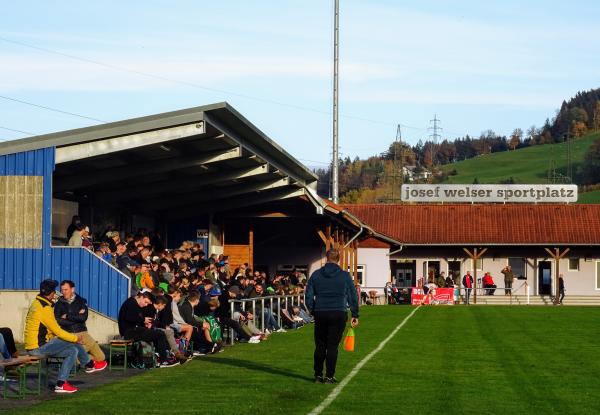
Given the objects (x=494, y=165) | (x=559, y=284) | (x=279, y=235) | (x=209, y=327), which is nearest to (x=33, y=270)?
(x=209, y=327)

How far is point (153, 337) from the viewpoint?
736 inches

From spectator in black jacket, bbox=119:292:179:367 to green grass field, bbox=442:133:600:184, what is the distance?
132788 millimetres

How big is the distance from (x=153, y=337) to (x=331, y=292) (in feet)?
14.3

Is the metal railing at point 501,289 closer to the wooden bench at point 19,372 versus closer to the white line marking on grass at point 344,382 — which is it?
the white line marking on grass at point 344,382


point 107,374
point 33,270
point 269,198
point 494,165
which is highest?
point 494,165

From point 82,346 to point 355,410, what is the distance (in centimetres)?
516

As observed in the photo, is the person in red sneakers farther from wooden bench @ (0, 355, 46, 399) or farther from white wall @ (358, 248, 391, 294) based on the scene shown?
white wall @ (358, 248, 391, 294)

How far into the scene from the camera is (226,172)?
3231cm

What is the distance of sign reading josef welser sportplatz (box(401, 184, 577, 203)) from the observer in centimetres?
7494

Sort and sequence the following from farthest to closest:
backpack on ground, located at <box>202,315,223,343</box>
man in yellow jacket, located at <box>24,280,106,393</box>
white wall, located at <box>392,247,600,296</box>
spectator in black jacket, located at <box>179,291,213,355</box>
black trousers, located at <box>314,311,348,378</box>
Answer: white wall, located at <box>392,247,600,296</box> < backpack on ground, located at <box>202,315,223,343</box> < spectator in black jacket, located at <box>179,291,213,355</box> < black trousers, located at <box>314,311,348,378</box> < man in yellow jacket, located at <box>24,280,106,393</box>

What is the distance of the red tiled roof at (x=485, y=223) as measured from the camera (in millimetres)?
60688

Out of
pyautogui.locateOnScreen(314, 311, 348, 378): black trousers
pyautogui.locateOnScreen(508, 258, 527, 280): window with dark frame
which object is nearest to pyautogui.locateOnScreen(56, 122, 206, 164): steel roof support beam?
pyautogui.locateOnScreen(314, 311, 348, 378): black trousers

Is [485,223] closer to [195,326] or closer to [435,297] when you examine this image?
[435,297]

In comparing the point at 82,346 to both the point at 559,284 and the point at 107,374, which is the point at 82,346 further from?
the point at 559,284
